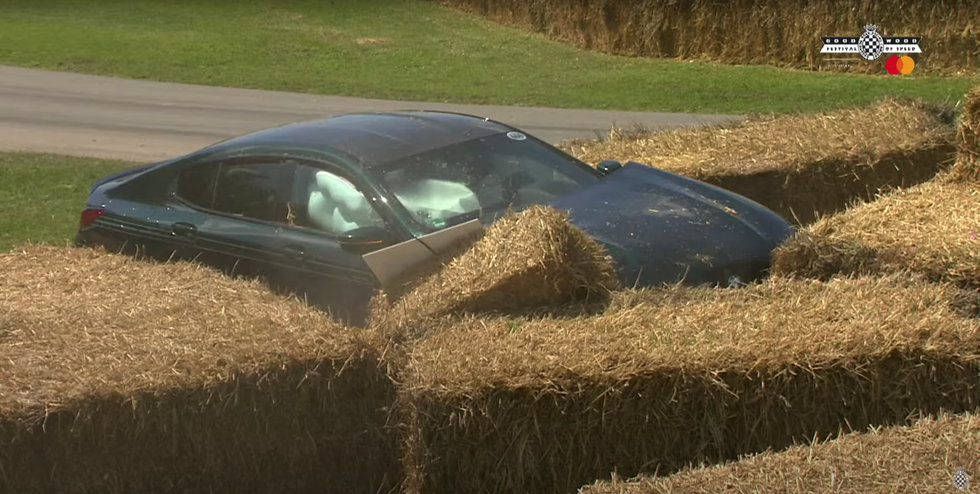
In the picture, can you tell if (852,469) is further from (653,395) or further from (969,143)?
(969,143)

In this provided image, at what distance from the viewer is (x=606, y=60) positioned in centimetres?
2431

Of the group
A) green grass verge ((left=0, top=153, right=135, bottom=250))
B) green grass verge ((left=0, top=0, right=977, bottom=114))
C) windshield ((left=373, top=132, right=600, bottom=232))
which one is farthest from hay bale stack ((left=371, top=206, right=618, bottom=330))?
green grass verge ((left=0, top=0, right=977, bottom=114))

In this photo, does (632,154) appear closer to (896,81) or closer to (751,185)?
(751,185)

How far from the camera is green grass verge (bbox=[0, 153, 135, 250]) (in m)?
10.4

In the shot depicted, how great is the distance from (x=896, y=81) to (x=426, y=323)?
17132mm

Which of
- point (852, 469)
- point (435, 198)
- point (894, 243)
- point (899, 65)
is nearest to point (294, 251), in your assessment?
point (435, 198)

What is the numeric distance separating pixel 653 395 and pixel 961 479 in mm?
1429

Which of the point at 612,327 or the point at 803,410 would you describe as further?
the point at 612,327

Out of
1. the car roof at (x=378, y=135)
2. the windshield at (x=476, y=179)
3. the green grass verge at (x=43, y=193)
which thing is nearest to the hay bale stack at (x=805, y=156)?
the windshield at (x=476, y=179)

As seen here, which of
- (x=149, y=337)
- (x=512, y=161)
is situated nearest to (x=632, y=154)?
(x=512, y=161)

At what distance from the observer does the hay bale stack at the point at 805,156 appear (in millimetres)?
9469

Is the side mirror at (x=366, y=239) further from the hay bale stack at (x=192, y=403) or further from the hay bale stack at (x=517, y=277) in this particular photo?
the hay bale stack at (x=192, y=403)

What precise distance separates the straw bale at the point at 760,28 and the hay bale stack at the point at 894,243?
47.8 feet

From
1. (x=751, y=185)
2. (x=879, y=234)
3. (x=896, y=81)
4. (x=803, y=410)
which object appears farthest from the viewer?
(x=896, y=81)
